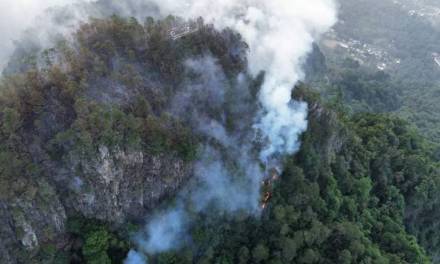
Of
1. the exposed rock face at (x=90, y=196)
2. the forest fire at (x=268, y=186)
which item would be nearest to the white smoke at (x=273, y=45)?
the forest fire at (x=268, y=186)

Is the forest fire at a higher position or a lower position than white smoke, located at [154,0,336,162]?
lower

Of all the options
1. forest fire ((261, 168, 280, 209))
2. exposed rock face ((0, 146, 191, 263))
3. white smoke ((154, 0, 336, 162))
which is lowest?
forest fire ((261, 168, 280, 209))

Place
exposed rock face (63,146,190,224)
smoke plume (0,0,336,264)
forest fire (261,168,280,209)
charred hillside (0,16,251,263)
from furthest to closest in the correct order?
forest fire (261,168,280,209) < smoke plume (0,0,336,264) < exposed rock face (63,146,190,224) < charred hillside (0,16,251,263)

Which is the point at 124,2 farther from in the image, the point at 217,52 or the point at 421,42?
the point at 421,42

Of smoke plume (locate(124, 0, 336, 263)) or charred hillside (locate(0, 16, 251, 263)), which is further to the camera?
smoke plume (locate(124, 0, 336, 263))

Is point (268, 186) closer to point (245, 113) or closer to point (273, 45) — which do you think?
point (245, 113)

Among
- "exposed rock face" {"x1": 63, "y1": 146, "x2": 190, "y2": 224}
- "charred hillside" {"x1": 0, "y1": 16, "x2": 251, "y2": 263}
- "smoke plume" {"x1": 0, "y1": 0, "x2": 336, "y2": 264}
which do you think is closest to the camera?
"charred hillside" {"x1": 0, "y1": 16, "x2": 251, "y2": 263}

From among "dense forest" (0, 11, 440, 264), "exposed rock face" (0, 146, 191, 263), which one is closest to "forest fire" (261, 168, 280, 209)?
"dense forest" (0, 11, 440, 264)

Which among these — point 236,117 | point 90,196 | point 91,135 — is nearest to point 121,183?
point 90,196

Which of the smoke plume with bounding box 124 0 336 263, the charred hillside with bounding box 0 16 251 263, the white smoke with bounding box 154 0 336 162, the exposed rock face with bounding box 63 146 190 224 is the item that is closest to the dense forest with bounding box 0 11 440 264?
the charred hillside with bounding box 0 16 251 263

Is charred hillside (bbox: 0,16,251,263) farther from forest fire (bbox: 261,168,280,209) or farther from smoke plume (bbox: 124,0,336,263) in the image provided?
forest fire (bbox: 261,168,280,209)
